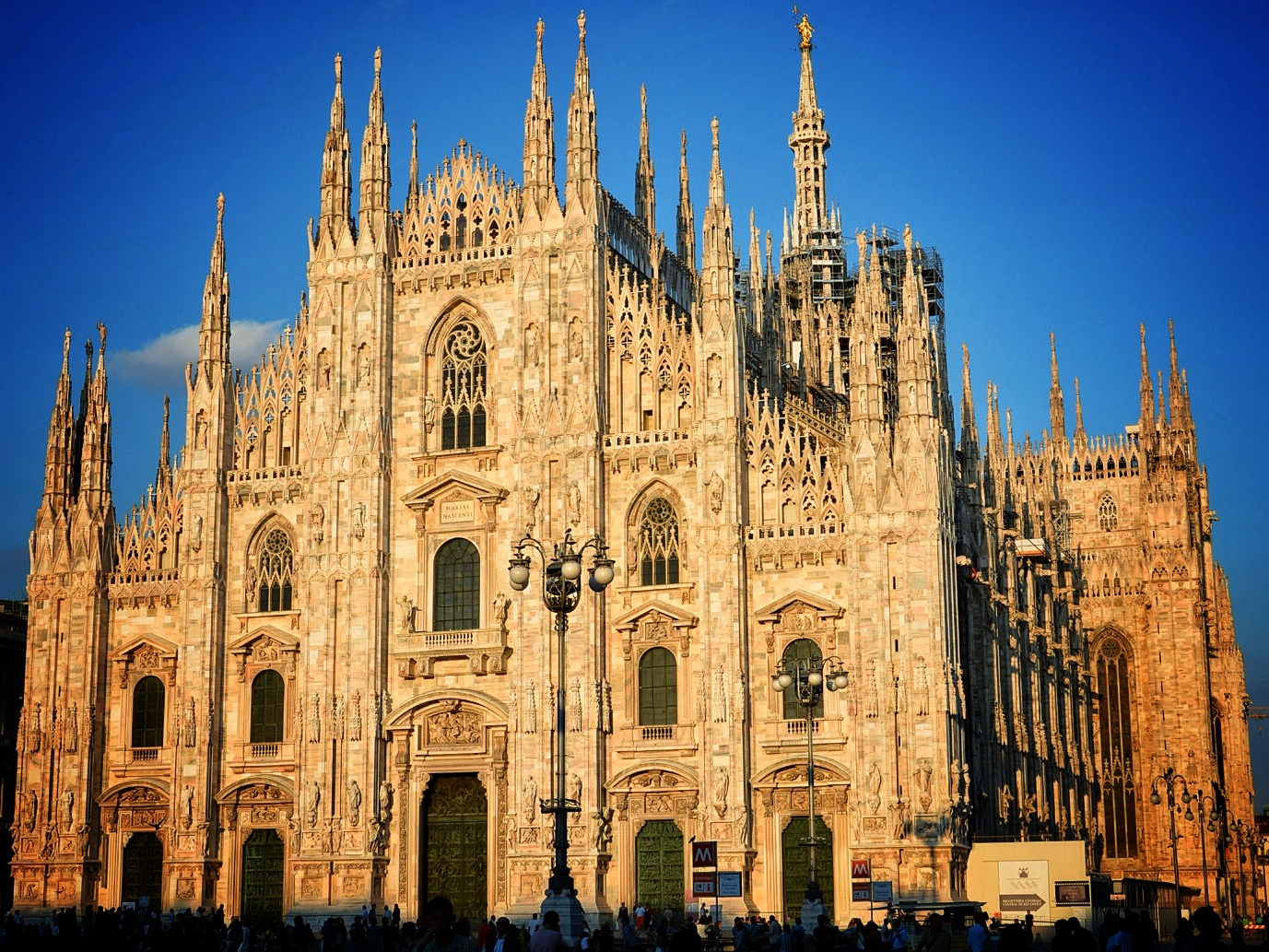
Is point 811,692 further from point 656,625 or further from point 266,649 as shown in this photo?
point 266,649

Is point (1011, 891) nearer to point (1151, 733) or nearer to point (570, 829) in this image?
point (570, 829)

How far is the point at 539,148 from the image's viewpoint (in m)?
52.6

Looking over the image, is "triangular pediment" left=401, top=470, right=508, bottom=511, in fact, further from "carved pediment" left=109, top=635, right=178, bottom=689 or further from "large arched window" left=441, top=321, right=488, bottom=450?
"carved pediment" left=109, top=635, right=178, bottom=689

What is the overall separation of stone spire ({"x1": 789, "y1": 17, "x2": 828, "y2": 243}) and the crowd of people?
50.3 meters

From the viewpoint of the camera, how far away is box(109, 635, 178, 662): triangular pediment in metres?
53.2

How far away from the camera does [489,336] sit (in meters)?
52.6

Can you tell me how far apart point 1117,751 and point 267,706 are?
146ft

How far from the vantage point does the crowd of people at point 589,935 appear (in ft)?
57.9

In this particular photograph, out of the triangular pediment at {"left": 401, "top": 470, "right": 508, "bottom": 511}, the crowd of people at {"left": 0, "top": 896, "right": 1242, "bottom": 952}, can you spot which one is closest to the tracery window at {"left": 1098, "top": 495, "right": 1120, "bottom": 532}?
the triangular pediment at {"left": 401, "top": 470, "right": 508, "bottom": 511}

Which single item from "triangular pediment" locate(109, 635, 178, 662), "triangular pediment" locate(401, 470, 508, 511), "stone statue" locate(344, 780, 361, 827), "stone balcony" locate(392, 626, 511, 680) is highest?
"triangular pediment" locate(401, 470, 508, 511)

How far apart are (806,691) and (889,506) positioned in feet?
31.0

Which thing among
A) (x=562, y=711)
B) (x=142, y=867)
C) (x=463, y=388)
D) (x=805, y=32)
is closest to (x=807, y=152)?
(x=805, y=32)

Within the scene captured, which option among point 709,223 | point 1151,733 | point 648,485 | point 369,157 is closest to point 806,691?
point 648,485

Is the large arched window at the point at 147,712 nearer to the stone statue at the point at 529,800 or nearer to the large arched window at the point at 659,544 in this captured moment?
the stone statue at the point at 529,800
